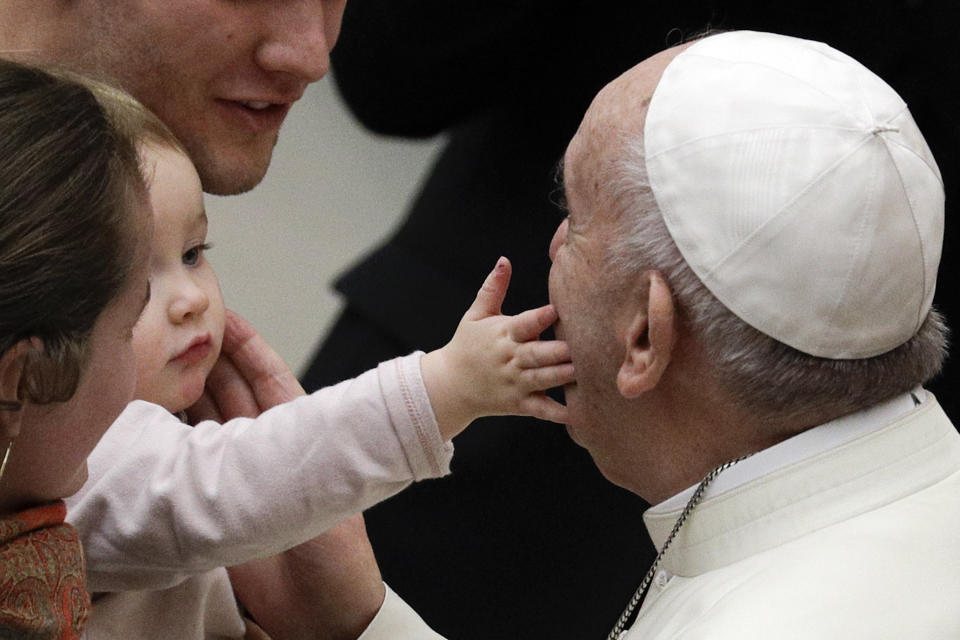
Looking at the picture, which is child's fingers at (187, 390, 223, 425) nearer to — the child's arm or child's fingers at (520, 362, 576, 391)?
the child's arm

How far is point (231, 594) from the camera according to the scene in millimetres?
2367

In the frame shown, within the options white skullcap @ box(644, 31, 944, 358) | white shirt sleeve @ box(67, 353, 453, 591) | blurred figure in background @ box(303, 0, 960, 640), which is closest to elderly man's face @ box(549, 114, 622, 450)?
white skullcap @ box(644, 31, 944, 358)

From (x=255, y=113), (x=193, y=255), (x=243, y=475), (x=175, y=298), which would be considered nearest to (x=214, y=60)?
(x=255, y=113)

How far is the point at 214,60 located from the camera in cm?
248

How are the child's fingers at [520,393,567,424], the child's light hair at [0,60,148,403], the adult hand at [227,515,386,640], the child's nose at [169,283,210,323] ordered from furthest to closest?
the adult hand at [227,515,386,640], the child's nose at [169,283,210,323], the child's fingers at [520,393,567,424], the child's light hair at [0,60,148,403]

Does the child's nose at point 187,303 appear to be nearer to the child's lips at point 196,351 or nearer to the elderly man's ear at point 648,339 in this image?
the child's lips at point 196,351

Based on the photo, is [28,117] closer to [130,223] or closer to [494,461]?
[130,223]

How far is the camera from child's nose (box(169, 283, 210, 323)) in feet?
7.01

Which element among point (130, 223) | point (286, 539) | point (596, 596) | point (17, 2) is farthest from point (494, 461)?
point (130, 223)

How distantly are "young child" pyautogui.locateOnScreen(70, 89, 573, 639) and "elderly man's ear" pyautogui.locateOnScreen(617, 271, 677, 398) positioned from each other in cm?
13

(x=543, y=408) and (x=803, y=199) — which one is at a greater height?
(x=803, y=199)

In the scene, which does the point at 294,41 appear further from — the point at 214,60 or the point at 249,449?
the point at 249,449

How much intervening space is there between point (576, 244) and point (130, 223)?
2.14 feet

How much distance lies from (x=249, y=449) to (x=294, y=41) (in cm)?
80
